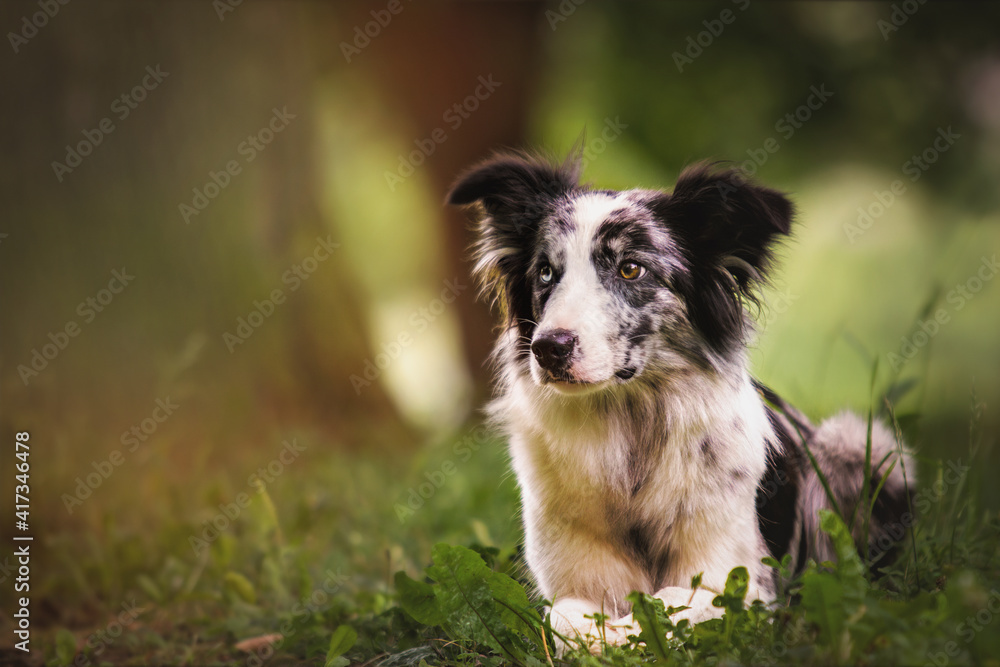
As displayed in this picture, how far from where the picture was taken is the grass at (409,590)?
1785mm

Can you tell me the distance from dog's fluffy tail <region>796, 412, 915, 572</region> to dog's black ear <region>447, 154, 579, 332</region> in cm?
129

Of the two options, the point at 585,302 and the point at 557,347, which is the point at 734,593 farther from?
the point at 585,302

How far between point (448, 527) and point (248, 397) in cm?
192

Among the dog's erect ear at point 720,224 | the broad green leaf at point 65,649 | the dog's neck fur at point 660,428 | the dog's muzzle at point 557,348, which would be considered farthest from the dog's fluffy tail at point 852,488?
the broad green leaf at point 65,649

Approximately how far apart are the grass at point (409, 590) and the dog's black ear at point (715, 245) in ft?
3.11

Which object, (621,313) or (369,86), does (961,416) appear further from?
(369,86)

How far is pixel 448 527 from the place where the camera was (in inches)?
173

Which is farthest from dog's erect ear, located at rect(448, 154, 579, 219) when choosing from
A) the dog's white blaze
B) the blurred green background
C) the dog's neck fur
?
the dog's neck fur

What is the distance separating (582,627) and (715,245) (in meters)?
1.48

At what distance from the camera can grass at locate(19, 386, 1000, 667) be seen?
1.79 m

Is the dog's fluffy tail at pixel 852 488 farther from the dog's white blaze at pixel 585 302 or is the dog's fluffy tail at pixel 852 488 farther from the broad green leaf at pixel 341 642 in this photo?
the broad green leaf at pixel 341 642

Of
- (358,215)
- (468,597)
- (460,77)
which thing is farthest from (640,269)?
(358,215)

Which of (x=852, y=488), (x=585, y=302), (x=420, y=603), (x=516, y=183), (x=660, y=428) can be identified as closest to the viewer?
(x=420, y=603)

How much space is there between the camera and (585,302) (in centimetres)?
259
